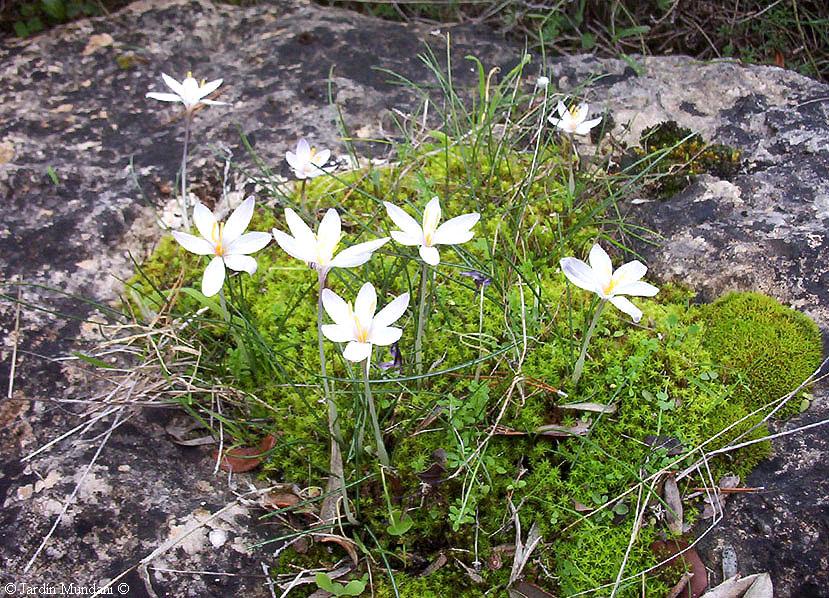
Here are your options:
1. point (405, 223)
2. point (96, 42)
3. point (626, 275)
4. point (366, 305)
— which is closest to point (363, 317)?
point (366, 305)

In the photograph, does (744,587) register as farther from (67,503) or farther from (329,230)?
(67,503)

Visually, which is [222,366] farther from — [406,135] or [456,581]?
[406,135]

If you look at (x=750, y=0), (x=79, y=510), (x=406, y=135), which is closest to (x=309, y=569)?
(x=79, y=510)

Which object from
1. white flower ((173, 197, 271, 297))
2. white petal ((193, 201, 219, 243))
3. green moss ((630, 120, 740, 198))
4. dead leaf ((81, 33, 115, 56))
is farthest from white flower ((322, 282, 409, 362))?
dead leaf ((81, 33, 115, 56))

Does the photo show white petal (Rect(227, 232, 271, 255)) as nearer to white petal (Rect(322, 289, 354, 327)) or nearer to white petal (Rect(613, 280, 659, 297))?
white petal (Rect(322, 289, 354, 327))

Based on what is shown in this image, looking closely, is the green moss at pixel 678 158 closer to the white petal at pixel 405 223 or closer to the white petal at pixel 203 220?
the white petal at pixel 405 223
